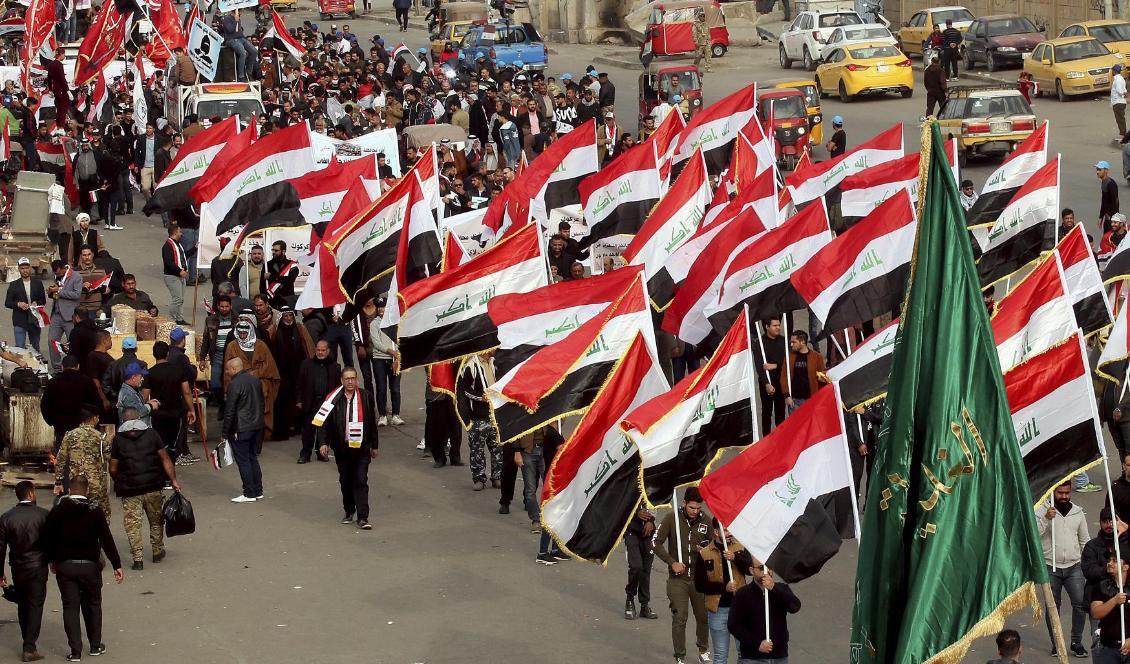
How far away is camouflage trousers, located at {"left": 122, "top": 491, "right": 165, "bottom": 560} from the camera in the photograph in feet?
52.7

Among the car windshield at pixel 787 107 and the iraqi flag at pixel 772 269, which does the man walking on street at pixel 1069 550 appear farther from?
the car windshield at pixel 787 107

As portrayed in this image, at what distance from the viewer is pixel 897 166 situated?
20.8 m

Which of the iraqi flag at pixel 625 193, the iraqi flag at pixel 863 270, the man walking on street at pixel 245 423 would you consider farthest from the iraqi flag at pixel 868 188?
the man walking on street at pixel 245 423

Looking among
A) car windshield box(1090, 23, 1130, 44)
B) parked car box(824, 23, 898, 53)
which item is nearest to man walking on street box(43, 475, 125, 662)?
car windshield box(1090, 23, 1130, 44)

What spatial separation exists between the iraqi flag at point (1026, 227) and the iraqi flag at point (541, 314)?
5115mm

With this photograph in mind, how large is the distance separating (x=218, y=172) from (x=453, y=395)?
7487mm

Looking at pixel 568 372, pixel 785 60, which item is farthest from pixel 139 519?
pixel 785 60

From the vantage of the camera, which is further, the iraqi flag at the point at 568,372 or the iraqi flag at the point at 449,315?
the iraqi flag at the point at 449,315

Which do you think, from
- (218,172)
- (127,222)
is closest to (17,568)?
(218,172)

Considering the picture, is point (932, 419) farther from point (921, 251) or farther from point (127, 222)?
point (127, 222)

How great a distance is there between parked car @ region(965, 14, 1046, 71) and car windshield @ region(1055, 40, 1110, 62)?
13.2 feet

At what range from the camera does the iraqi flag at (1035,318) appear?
13508 mm

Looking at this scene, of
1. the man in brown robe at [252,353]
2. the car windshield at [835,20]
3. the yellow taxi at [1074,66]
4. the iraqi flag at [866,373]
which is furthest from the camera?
the car windshield at [835,20]

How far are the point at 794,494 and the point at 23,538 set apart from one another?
5732 mm
